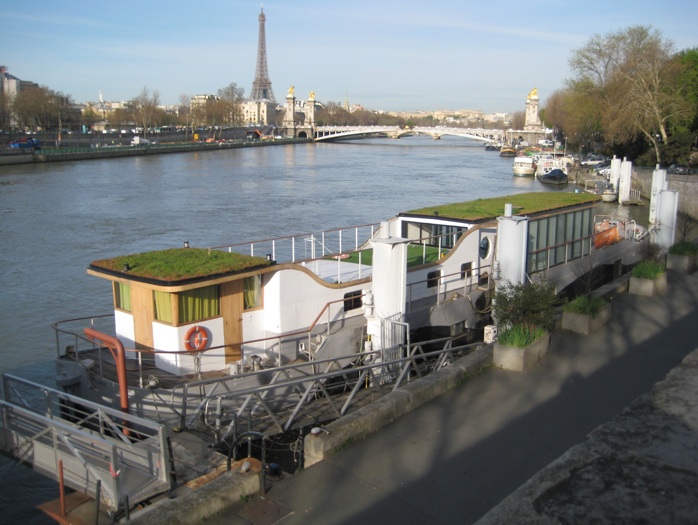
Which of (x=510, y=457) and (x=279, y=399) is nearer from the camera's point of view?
(x=510, y=457)

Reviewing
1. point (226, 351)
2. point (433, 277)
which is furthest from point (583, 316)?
point (226, 351)

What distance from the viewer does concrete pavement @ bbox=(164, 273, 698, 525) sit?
16.8 feet

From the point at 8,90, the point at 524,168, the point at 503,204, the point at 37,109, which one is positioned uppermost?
the point at 8,90

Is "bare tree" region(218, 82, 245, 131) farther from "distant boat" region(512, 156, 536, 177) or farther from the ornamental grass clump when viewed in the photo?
the ornamental grass clump

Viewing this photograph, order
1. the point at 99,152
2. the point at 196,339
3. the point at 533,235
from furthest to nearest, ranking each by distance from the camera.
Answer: the point at 99,152 < the point at 533,235 < the point at 196,339

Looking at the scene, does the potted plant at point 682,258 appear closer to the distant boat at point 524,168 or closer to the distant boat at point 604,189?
the distant boat at point 604,189

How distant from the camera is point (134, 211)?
129 ft

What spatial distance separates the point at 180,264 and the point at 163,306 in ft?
2.21

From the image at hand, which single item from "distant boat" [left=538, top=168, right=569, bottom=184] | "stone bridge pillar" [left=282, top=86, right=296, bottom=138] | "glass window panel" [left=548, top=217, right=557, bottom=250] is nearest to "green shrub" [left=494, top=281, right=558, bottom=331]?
"glass window panel" [left=548, top=217, right=557, bottom=250]

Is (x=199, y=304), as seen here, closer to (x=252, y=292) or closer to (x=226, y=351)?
(x=226, y=351)

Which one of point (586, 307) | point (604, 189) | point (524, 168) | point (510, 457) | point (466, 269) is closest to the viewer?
point (510, 457)

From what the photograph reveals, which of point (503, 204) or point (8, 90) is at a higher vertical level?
point (8, 90)

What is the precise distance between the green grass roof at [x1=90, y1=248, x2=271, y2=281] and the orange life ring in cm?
87

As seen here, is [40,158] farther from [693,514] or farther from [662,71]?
[693,514]
